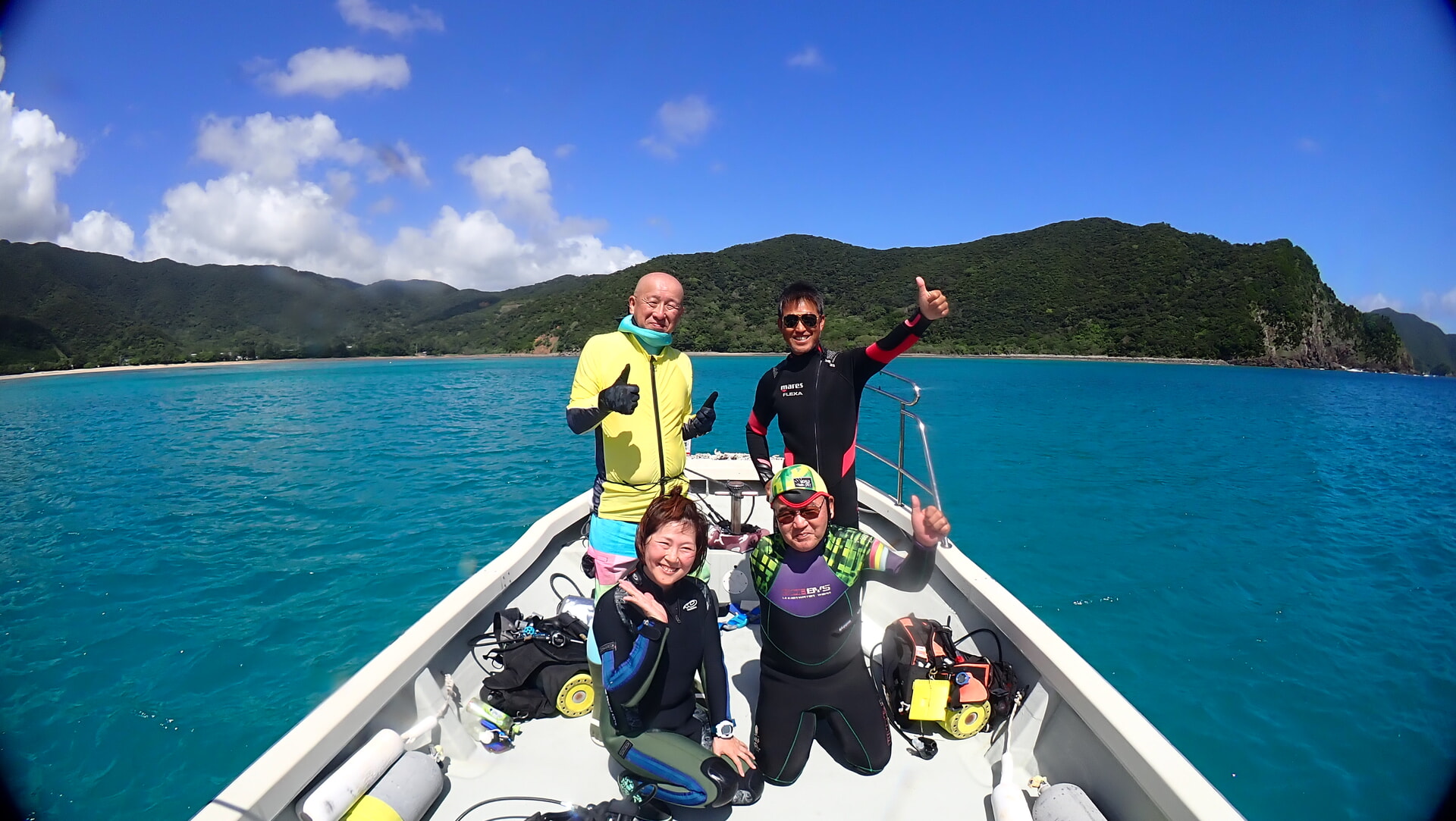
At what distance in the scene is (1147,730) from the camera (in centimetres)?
187

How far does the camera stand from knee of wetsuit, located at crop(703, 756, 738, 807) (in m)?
2.00

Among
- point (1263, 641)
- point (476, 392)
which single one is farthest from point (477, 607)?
point (476, 392)

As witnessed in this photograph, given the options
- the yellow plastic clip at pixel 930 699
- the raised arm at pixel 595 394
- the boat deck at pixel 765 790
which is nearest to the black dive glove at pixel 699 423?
the raised arm at pixel 595 394

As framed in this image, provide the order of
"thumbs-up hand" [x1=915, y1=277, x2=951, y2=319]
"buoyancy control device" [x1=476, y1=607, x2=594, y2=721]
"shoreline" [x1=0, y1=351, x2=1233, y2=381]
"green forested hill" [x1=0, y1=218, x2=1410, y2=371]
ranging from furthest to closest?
"green forested hill" [x1=0, y1=218, x2=1410, y2=371]
"shoreline" [x1=0, y1=351, x2=1233, y2=381]
"buoyancy control device" [x1=476, y1=607, x2=594, y2=721]
"thumbs-up hand" [x1=915, y1=277, x2=951, y2=319]

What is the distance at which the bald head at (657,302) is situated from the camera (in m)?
2.43

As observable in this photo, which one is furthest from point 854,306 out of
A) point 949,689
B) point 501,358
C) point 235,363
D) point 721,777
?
point 721,777

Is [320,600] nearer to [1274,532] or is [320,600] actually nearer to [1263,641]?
[1263,641]

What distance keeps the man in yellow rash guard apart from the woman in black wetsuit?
0.43 meters

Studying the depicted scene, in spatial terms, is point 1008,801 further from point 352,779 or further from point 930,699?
point 352,779

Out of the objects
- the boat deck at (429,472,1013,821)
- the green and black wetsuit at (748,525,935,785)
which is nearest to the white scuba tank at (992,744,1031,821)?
the boat deck at (429,472,1013,821)

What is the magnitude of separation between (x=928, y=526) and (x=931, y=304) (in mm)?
989

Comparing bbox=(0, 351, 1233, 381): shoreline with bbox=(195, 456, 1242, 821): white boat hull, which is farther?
bbox=(0, 351, 1233, 381): shoreline

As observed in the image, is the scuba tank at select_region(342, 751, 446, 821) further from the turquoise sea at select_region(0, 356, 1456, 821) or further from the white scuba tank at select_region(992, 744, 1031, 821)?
the turquoise sea at select_region(0, 356, 1456, 821)

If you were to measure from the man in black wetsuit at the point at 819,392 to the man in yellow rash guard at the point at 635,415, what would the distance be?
18.1 inches
